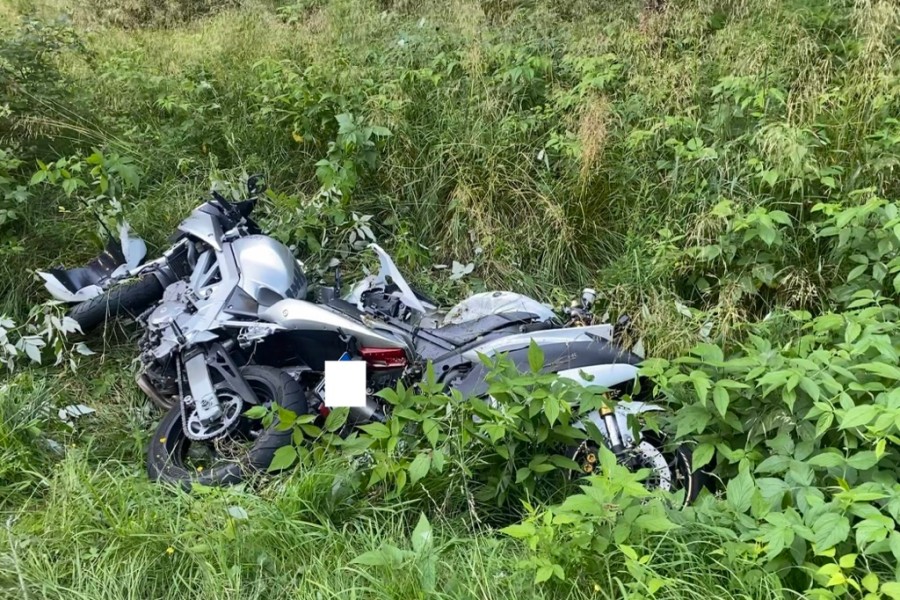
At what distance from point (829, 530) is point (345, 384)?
1.53 meters

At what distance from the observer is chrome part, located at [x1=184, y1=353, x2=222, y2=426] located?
2477 millimetres

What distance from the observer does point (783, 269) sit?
2775mm

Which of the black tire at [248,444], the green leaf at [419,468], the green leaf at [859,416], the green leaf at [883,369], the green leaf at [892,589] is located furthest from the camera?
the black tire at [248,444]

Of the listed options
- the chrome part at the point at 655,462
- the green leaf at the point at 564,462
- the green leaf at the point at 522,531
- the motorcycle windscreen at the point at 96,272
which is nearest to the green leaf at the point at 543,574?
the green leaf at the point at 522,531

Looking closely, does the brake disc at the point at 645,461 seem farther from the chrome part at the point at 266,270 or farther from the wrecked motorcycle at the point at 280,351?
the chrome part at the point at 266,270

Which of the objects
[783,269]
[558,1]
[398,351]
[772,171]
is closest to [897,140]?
[772,171]

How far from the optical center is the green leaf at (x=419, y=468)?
1932mm

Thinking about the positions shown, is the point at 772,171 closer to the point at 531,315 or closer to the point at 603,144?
the point at 603,144

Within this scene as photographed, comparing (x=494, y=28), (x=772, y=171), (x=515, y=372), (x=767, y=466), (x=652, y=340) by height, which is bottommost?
(x=652, y=340)

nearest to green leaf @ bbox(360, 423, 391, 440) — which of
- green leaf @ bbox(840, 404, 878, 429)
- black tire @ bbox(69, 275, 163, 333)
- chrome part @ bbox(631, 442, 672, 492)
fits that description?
chrome part @ bbox(631, 442, 672, 492)

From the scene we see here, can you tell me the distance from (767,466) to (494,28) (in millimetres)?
3850

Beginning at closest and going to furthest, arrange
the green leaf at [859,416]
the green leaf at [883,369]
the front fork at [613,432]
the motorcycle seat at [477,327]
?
1. the green leaf at [859,416]
2. the green leaf at [883,369]
3. the front fork at [613,432]
4. the motorcycle seat at [477,327]

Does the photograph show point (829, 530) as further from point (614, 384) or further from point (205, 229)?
point (205, 229)

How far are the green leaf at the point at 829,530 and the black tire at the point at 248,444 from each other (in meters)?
1.75
